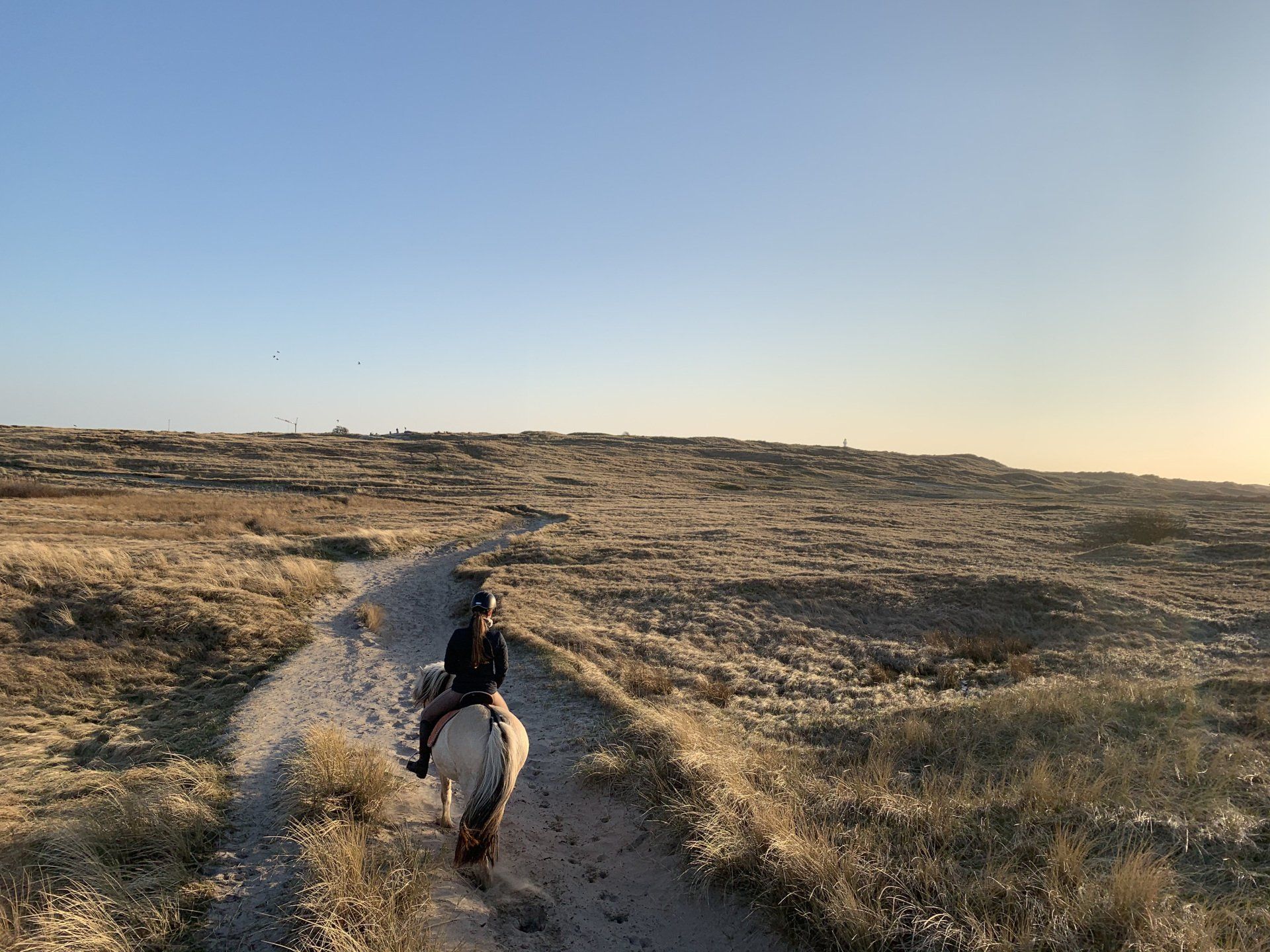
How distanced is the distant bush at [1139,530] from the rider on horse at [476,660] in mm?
46196

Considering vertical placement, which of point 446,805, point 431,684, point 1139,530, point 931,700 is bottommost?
point 931,700

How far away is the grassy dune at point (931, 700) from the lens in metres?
5.23

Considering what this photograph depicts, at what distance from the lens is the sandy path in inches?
225

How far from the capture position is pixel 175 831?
248 inches

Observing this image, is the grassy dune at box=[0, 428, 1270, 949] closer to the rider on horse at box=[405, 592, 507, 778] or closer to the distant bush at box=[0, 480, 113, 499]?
the rider on horse at box=[405, 592, 507, 778]

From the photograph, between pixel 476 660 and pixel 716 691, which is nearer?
pixel 476 660

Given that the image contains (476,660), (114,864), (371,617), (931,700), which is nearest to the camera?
(114,864)

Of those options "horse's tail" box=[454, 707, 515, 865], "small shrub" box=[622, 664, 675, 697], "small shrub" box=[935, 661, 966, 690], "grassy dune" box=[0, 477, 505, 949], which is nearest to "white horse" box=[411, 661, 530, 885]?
"horse's tail" box=[454, 707, 515, 865]

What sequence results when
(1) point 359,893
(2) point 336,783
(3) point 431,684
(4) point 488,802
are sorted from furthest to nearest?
1. (3) point 431,684
2. (2) point 336,783
3. (4) point 488,802
4. (1) point 359,893

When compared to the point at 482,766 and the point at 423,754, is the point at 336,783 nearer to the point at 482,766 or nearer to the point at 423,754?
the point at 423,754

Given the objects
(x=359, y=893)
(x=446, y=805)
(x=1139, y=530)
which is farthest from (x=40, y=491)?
(x=1139, y=530)

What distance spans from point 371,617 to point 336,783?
458 inches

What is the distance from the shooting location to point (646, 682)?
14.3 m

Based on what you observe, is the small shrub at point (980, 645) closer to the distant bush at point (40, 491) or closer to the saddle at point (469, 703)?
the saddle at point (469, 703)
